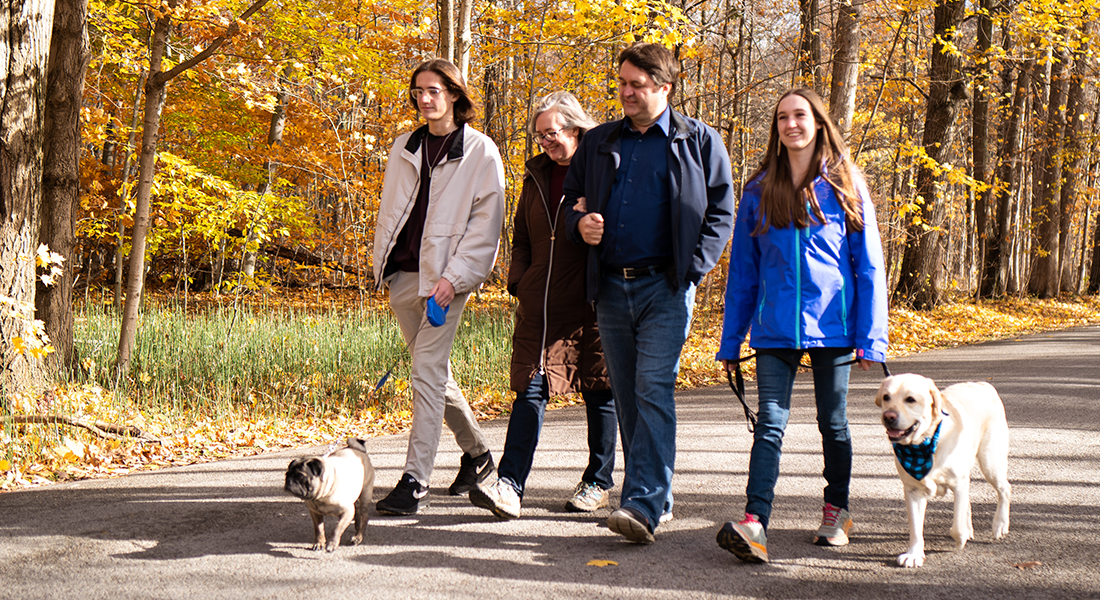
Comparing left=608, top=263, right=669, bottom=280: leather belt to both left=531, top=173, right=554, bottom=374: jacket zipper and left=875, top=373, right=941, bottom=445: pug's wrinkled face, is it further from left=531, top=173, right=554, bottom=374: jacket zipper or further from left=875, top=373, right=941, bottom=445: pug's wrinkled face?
left=875, top=373, right=941, bottom=445: pug's wrinkled face

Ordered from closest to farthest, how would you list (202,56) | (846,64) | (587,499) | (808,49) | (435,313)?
(435,313)
(587,499)
(202,56)
(846,64)
(808,49)

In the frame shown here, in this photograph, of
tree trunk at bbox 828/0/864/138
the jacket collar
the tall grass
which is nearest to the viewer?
the jacket collar

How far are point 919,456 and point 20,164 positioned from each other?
22.6ft

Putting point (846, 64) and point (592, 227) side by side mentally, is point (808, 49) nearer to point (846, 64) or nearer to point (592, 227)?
point (846, 64)

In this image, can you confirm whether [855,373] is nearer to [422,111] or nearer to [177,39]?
[422,111]

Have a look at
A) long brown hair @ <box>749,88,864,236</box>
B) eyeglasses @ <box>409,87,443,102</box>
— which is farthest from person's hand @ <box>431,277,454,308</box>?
long brown hair @ <box>749,88,864,236</box>

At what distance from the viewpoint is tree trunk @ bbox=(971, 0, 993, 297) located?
19.0m

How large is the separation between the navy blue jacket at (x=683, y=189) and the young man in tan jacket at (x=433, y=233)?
596 millimetres

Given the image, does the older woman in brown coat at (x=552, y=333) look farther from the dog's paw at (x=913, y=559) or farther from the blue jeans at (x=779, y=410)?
the dog's paw at (x=913, y=559)

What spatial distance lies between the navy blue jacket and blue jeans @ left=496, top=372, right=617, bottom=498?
677 millimetres

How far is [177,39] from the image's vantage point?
13.1 meters

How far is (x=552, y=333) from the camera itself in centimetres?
439

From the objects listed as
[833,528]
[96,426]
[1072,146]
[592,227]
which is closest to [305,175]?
[96,426]

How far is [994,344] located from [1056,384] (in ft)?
17.6
